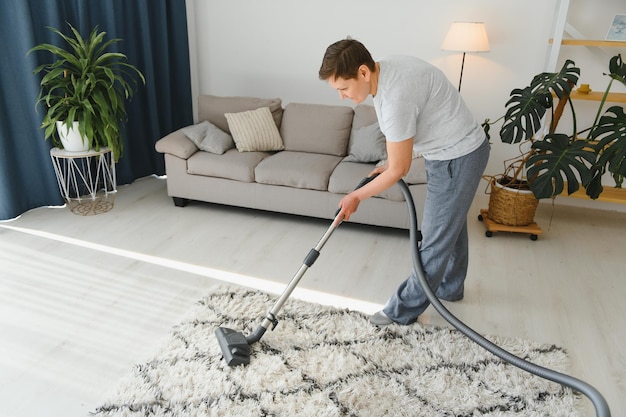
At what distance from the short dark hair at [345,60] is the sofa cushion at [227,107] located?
6.91ft

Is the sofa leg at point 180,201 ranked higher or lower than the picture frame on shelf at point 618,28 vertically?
lower

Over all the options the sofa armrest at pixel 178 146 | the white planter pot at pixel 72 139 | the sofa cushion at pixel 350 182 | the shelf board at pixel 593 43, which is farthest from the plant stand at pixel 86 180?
the shelf board at pixel 593 43

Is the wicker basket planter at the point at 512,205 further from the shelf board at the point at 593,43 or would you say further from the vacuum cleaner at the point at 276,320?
the vacuum cleaner at the point at 276,320

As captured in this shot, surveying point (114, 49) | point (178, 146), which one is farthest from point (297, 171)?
point (114, 49)

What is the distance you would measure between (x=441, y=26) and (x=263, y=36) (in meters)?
1.48

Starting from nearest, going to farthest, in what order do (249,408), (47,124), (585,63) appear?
(249,408), (47,124), (585,63)

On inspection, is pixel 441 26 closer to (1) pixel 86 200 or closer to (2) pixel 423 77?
(2) pixel 423 77

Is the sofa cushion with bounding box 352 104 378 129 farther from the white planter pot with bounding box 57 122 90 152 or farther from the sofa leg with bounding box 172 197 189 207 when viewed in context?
the white planter pot with bounding box 57 122 90 152

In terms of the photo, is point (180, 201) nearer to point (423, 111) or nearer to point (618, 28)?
point (423, 111)

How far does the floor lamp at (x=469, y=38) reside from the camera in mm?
3354

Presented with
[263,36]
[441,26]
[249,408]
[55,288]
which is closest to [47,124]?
[55,288]

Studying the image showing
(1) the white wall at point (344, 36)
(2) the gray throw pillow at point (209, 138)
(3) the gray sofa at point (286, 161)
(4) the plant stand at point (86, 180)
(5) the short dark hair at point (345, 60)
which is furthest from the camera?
(1) the white wall at point (344, 36)

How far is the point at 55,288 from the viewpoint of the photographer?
2490 millimetres

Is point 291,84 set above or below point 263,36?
below
